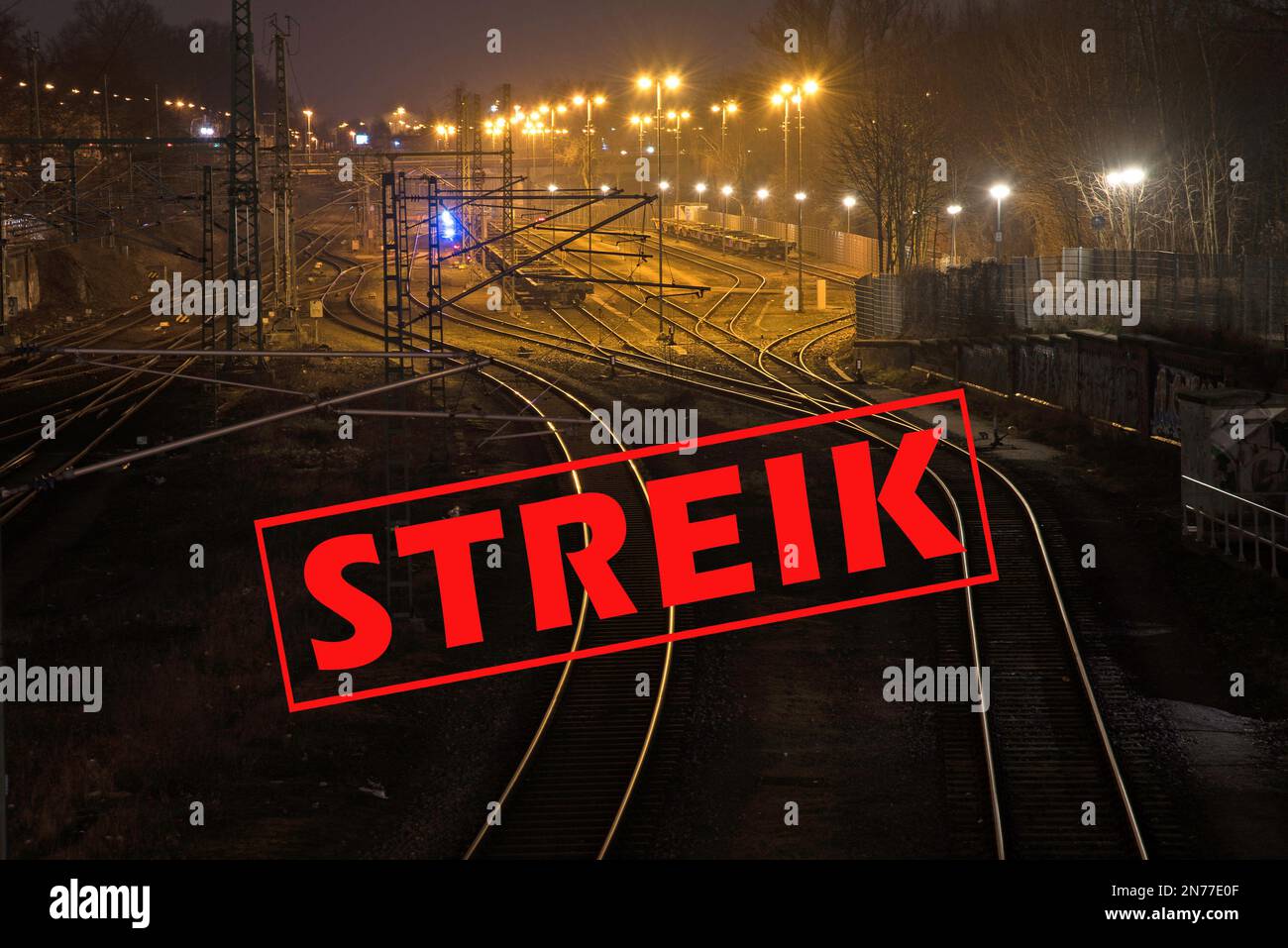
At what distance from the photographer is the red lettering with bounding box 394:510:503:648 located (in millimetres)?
17028

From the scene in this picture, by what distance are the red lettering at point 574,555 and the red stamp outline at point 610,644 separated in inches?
38.3

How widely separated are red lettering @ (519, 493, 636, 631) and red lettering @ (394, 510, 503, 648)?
707 mm

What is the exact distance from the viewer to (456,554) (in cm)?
2025

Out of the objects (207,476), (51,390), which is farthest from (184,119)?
(207,476)

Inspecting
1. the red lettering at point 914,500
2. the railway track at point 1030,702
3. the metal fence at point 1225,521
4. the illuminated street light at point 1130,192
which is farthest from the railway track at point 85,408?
the illuminated street light at point 1130,192

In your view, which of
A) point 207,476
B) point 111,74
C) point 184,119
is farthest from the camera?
point 184,119

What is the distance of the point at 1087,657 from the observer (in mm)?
15148

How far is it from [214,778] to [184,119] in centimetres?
11251
